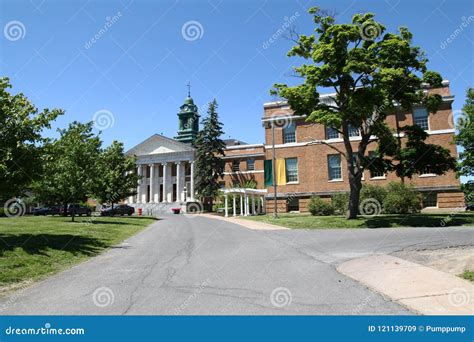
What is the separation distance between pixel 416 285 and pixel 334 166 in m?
36.9

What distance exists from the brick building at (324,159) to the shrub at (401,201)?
524 cm

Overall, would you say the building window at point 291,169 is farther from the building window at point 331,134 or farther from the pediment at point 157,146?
the pediment at point 157,146

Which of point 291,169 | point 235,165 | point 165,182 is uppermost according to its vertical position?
point 235,165

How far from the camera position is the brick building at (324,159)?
129 ft

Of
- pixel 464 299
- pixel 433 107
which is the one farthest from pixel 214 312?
pixel 433 107

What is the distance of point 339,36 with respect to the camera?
72.6 ft

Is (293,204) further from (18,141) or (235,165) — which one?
(18,141)

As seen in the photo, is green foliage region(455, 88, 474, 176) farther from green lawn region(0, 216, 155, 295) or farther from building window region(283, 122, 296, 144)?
green lawn region(0, 216, 155, 295)

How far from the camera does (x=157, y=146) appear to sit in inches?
2931

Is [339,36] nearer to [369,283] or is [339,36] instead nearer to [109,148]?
[369,283]

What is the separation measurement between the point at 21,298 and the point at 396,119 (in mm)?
41630

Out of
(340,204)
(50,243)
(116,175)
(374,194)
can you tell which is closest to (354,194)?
(340,204)

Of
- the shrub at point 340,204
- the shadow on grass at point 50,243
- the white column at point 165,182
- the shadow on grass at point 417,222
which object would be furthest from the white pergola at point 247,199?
the white column at point 165,182

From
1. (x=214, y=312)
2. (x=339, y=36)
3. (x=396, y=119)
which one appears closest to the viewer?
(x=214, y=312)
